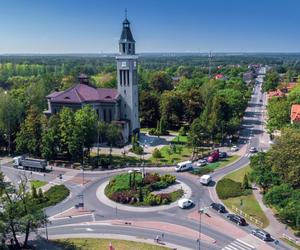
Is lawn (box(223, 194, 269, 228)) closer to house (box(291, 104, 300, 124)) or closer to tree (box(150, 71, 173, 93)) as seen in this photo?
house (box(291, 104, 300, 124))

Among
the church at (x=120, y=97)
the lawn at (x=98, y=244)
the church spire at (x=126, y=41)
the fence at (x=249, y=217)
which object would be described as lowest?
the lawn at (x=98, y=244)

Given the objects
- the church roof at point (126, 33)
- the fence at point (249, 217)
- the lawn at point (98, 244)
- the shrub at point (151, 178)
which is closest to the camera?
the lawn at point (98, 244)

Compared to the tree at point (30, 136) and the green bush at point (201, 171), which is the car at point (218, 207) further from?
the tree at point (30, 136)

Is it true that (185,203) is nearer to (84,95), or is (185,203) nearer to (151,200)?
(151,200)

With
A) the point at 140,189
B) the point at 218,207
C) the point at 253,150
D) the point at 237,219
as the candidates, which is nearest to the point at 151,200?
the point at 140,189

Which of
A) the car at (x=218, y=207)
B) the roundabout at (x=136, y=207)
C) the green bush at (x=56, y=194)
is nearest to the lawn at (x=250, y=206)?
the car at (x=218, y=207)

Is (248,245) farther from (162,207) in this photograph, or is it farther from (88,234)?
(88,234)
